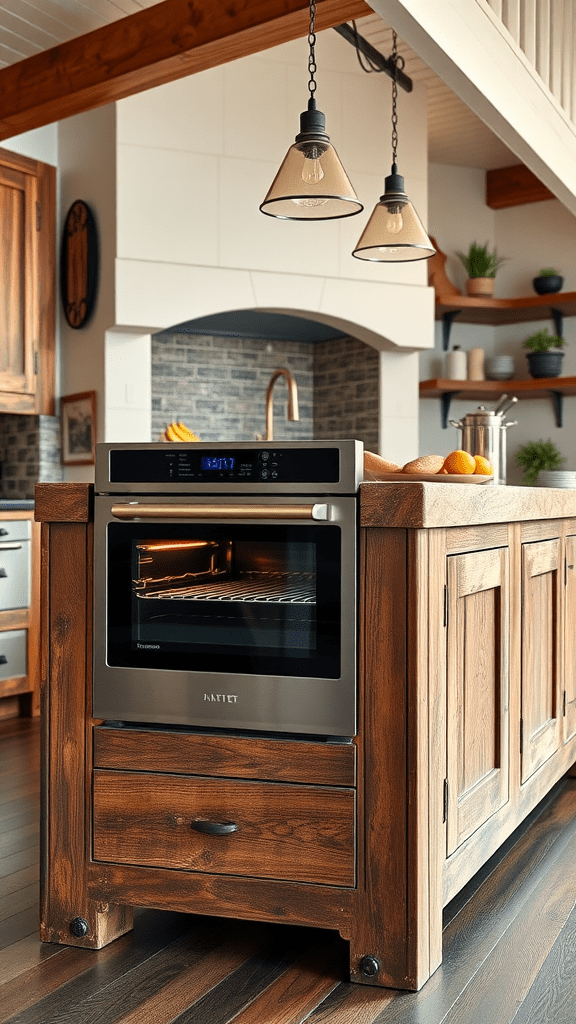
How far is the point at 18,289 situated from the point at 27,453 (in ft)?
2.64

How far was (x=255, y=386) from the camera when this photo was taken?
19.4 feet

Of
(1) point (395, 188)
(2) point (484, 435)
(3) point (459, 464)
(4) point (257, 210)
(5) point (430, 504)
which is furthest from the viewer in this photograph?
(4) point (257, 210)

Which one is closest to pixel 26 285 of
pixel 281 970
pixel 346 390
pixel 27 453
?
pixel 27 453

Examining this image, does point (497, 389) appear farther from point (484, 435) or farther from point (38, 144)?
point (484, 435)

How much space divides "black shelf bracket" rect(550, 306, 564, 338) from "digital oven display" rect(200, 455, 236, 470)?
4.79 m

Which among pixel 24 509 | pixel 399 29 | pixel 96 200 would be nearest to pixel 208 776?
pixel 399 29

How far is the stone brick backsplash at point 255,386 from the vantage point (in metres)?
5.58

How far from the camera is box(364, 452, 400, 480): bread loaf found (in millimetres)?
2180

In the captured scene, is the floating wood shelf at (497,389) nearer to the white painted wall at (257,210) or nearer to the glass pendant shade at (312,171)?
the white painted wall at (257,210)

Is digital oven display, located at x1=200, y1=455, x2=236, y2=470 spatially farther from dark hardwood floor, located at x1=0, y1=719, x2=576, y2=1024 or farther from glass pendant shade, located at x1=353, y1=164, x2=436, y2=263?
A: glass pendant shade, located at x1=353, y1=164, x2=436, y2=263

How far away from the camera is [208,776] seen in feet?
6.45

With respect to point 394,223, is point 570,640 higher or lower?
lower

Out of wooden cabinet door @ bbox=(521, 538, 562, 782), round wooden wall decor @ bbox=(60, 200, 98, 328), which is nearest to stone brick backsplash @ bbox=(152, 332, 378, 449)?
round wooden wall decor @ bbox=(60, 200, 98, 328)

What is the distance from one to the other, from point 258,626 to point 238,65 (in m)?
3.95
